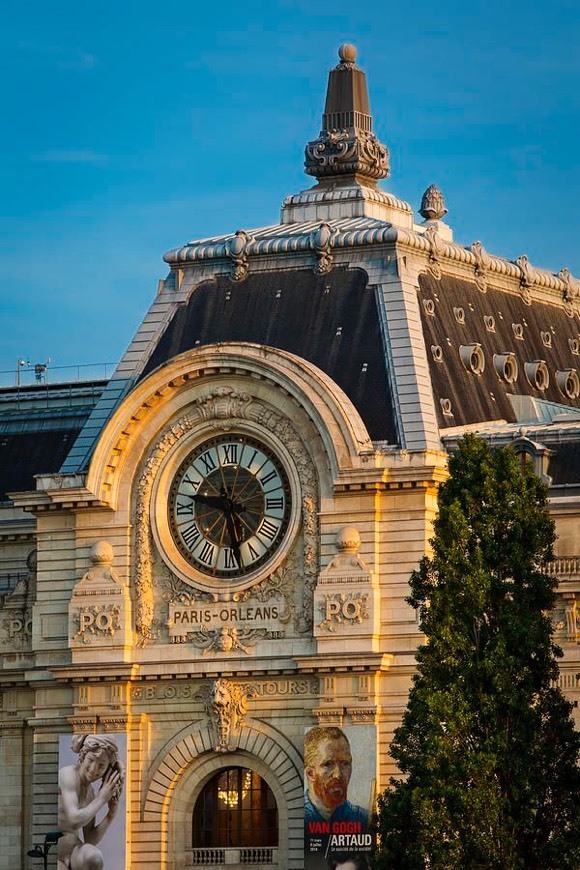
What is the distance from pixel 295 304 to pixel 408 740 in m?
21.8

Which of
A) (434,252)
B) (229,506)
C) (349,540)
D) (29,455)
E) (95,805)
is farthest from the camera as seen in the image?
(29,455)

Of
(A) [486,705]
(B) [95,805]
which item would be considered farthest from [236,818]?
(A) [486,705]

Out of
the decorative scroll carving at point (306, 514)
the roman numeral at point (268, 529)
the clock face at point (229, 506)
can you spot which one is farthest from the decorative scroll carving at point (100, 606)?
the decorative scroll carving at point (306, 514)

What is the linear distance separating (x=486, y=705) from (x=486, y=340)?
23021 millimetres

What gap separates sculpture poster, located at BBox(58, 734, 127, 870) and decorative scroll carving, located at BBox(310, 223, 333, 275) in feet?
54.3

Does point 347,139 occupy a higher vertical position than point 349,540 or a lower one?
higher

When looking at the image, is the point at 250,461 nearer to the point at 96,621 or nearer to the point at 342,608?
the point at 342,608

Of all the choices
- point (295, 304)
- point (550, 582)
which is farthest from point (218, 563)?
point (550, 582)

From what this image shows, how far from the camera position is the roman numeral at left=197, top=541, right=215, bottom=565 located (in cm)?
10506

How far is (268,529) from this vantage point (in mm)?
104188

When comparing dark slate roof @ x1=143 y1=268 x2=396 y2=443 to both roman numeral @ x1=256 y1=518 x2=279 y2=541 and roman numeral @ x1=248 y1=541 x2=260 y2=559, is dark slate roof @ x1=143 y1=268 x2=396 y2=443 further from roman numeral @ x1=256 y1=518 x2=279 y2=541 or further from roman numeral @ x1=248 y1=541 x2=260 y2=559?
roman numeral @ x1=248 y1=541 x2=260 y2=559

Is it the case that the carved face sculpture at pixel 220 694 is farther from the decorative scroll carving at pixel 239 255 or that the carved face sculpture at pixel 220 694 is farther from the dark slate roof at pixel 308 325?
the decorative scroll carving at pixel 239 255

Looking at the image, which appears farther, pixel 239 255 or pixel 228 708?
pixel 239 255

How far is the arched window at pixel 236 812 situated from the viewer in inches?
4094
